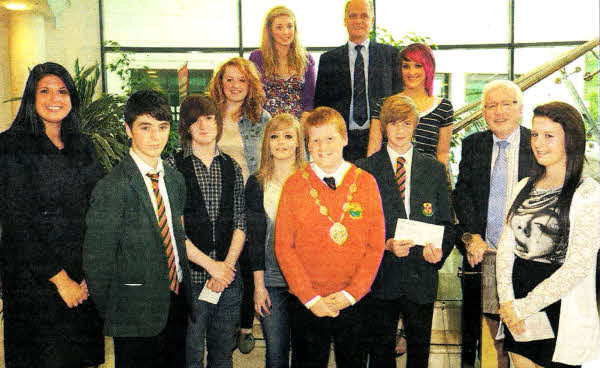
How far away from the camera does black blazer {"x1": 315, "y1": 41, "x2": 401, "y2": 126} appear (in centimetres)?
290

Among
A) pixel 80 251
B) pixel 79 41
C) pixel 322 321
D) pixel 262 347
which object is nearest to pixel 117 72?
pixel 79 41

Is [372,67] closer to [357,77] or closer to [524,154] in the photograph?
[357,77]

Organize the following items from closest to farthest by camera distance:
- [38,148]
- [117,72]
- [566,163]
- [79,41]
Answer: [566,163], [38,148], [79,41], [117,72]

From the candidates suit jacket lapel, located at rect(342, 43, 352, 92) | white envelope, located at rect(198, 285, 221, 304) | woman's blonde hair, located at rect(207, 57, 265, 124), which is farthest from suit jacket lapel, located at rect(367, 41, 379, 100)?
white envelope, located at rect(198, 285, 221, 304)

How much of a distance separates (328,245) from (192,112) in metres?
0.79

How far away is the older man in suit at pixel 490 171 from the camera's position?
93.4 inches

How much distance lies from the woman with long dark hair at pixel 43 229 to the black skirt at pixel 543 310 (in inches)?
61.6

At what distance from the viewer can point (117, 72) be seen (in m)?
6.61

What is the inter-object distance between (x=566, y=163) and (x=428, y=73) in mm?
878

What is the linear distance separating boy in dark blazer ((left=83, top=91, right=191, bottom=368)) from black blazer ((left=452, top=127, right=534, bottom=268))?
47.5 inches

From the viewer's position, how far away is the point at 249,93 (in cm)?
268

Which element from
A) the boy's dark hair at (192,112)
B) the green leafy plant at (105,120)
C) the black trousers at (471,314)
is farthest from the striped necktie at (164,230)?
the black trousers at (471,314)

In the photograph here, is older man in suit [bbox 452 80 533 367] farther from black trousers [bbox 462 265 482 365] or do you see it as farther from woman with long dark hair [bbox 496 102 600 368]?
woman with long dark hair [bbox 496 102 600 368]

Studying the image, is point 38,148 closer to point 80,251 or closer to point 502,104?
point 80,251
